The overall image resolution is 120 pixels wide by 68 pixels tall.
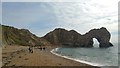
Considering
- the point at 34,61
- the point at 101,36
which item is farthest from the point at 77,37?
the point at 34,61

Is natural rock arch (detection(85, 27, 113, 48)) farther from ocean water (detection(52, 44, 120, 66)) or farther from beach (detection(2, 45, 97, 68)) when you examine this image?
beach (detection(2, 45, 97, 68))

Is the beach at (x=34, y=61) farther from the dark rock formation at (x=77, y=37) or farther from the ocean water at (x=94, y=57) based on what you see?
the dark rock formation at (x=77, y=37)

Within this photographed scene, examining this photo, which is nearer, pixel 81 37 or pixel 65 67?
pixel 65 67

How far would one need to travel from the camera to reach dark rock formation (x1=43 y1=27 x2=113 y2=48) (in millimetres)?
162000

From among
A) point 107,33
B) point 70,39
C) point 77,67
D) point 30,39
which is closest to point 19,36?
point 30,39

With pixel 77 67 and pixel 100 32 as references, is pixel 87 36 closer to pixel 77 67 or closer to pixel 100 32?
pixel 100 32

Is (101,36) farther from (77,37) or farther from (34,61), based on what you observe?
(34,61)

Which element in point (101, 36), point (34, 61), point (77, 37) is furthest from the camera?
point (77, 37)

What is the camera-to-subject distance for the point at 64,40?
18062cm

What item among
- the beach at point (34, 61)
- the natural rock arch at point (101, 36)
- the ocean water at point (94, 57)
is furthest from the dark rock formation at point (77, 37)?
the beach at point (34, 61)

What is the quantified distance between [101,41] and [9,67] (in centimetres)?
14805

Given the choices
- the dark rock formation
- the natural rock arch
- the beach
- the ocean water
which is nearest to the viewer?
the beach

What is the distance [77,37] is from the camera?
174m

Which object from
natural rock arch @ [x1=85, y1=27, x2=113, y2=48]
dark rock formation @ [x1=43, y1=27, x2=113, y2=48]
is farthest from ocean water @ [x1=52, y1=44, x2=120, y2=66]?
dark rock formation @ [x1=43, y1=27, x2=113, y2=48]
